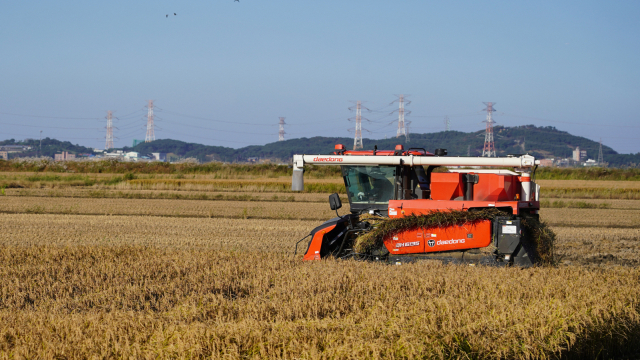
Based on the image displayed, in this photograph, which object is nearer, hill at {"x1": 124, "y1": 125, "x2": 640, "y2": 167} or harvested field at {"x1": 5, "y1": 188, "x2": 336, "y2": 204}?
harvested field at {"x1": 5, "y1": 188, "x2": 336, "y2": 204}

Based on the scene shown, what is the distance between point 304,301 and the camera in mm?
5637

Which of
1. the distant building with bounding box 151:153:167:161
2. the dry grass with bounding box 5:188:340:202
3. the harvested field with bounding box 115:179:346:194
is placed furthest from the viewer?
the distant building with bounding box 151:153:167:161

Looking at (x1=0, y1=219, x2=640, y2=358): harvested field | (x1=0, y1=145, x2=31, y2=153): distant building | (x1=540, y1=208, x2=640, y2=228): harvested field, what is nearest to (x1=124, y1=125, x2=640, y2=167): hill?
(x1=0, y1=145, x2=31, y2=153): distant building

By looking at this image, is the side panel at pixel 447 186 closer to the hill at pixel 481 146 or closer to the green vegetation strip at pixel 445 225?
the green vegetation strip at pixel 445 225

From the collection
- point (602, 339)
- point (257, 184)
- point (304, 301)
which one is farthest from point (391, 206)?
point (257, 184)

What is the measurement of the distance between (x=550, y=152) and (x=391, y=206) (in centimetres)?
13482

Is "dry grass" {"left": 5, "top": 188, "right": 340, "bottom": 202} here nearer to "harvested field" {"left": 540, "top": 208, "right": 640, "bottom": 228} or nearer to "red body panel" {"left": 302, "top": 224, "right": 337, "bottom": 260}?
"harvested field" {"left": 540, "top": 208, "right": 640, "bottom": 228}

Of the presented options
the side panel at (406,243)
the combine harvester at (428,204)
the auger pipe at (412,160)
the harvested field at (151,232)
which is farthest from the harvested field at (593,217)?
the side panel at (406,243)

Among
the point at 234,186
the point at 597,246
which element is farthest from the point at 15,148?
the point at 597,246

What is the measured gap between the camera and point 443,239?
7.95 metres

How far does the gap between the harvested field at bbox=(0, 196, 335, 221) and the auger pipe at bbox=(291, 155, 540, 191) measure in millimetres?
10803

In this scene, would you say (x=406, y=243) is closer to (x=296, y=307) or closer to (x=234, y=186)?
(x=296, y=307)

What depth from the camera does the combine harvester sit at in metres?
7.78

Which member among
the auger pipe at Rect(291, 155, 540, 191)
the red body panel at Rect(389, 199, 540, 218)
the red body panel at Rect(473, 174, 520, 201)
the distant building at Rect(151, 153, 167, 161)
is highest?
the distant building at Rect(151, 153, 167, 161)
